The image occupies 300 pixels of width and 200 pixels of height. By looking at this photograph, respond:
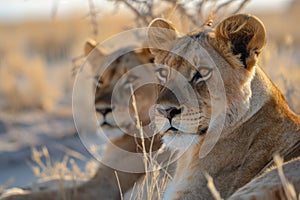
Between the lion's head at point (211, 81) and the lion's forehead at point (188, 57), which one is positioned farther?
the lion's forehead at point (188, 57)

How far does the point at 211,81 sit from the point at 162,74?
1.27 feet

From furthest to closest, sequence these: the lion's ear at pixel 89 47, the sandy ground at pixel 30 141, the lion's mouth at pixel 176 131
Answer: the sandy ground at pixel 30 141, the lion's ear at pixel 89 47, the lion's mouth at pixel 176 131

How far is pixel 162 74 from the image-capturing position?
4.33 metres

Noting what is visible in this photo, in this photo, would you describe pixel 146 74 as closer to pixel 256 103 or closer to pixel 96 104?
pixel 96 104

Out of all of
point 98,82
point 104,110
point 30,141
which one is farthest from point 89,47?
point 30,141

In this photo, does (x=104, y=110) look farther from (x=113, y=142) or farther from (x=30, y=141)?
(x=30, y=141)

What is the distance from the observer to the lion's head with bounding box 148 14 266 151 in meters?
3.94

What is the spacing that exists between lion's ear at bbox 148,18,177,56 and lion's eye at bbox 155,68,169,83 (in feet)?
0.63

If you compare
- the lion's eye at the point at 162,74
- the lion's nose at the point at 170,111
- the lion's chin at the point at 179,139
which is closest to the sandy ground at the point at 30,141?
the lion's eye at the point at 162,74

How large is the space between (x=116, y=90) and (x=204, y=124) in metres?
1.96

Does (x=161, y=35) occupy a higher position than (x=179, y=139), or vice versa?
(x=161, y=35)

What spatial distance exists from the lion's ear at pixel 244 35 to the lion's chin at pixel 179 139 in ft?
1.69

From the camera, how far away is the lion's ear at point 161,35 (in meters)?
4.54

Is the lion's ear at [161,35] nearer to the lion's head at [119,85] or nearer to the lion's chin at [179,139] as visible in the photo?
the lion's chin at [179,139]
